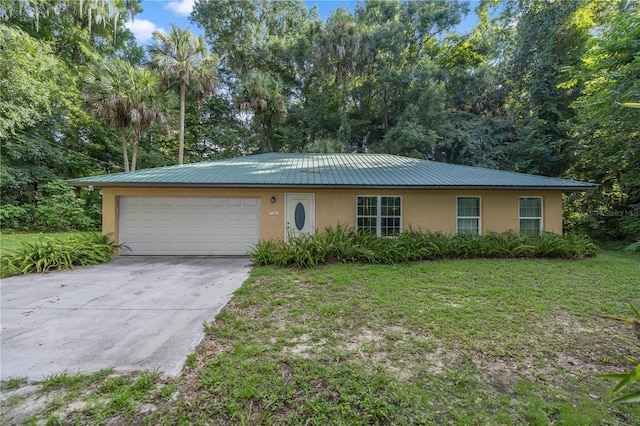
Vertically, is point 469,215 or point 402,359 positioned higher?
point 469,215

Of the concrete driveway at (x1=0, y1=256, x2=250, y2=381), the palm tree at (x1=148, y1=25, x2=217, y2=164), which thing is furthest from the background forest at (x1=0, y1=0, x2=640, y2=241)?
the concrete driveway at (x1=0, y1=256, x2=250, y2=381)

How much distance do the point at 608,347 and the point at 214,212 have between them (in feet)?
29.4

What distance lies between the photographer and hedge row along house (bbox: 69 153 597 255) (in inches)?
334

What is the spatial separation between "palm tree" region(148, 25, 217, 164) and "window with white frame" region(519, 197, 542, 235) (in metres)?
15.8

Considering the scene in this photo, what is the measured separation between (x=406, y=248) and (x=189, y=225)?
671 centimetres

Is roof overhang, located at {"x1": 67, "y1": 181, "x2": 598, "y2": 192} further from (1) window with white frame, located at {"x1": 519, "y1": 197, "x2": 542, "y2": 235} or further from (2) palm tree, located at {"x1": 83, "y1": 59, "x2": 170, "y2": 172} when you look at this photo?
(2) palm tree, located at {"x1": 83, "y1": 59, "x2": 170, "y2": 172}

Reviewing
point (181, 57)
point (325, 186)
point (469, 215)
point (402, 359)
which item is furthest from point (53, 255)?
point (469, 215)

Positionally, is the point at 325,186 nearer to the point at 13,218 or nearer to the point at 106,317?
the point at 106,317

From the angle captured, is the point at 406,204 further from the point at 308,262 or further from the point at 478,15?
the point at 478,15

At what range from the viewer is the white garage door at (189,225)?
28.4 ft

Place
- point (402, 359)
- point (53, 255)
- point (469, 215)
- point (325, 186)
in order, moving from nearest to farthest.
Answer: point (402, 359), point (53, 255), point (325, 186), point (469, 215)

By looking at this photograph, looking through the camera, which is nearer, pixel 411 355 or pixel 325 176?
pixel 411 355

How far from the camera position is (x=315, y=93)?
1931cm

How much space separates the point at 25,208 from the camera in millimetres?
13656
